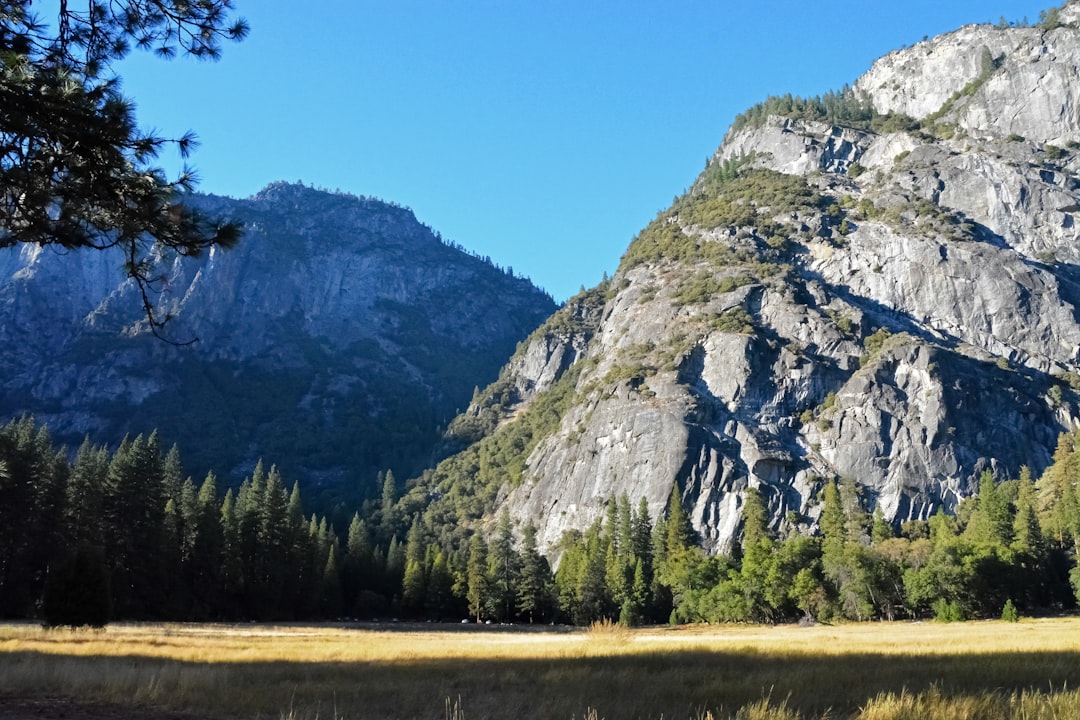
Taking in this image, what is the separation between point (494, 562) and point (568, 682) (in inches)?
3412

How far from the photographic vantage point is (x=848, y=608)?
7238 cm

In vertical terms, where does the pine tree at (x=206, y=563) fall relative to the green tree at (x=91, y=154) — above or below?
below

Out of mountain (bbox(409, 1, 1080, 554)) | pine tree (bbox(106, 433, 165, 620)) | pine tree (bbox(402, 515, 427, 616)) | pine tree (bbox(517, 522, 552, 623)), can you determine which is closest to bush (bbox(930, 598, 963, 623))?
pine tree (bbox(517, 522, 552, 623))

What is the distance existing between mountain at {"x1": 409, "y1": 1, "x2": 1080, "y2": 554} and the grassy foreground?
9438 cm

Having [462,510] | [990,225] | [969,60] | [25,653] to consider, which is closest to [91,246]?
[25,653]

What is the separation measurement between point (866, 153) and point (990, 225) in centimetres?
4374

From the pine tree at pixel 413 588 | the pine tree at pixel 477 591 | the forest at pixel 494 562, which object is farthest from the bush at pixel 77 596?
the pine tree at pixel 413 588

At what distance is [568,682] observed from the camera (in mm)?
16938

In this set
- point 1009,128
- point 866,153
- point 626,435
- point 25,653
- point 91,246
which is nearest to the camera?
point 91,246

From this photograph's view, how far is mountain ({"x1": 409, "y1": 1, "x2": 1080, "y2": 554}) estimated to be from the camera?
389ft

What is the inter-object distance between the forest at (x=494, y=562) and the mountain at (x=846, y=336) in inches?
403

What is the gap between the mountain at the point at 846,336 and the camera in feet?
389

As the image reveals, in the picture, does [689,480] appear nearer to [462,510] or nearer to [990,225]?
[462,510]

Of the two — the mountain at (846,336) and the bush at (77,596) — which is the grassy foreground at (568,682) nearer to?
the bush at (77,596)
